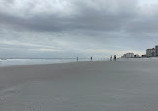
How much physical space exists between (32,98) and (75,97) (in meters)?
1.76

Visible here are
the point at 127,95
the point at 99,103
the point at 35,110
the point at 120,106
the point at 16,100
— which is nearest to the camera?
the point at 35,110

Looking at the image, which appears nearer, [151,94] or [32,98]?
[32,98]

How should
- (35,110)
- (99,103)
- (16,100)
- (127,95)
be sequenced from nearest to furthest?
(35,110)
(99,103)
(16,100)
(127,95)

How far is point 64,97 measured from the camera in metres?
11.3

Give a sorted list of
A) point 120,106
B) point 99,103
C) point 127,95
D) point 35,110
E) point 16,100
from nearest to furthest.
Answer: point 35,110
point 120,106
point 99,103
point 16,100
point 127,95

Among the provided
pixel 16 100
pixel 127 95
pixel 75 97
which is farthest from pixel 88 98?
pixel 16 100

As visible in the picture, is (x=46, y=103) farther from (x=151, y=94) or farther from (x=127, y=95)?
(x=151, y=94)

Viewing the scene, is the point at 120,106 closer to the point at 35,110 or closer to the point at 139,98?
the point at 139,98

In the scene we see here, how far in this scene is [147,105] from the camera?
373 inches

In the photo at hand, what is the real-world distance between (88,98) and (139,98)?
2045mm

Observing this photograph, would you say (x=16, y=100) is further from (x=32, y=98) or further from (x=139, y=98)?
(x=139, y=98)

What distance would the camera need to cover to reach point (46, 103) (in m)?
9.96

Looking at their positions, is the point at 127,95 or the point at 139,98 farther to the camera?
the point at 127,95

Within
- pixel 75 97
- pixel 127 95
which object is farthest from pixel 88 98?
pixel 127 95
